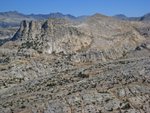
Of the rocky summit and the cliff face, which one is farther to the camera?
the cliff face

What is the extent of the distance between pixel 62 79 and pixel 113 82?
41.1 feet

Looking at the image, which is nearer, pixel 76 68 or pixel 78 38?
pixel 76 68

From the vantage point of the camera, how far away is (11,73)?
283 ft

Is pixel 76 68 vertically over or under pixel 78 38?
under

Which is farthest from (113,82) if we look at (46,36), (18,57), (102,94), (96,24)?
(96,24)

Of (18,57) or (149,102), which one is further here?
(18,57)

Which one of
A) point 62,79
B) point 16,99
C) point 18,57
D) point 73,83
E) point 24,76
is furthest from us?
point 18,57

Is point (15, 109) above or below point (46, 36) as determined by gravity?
below

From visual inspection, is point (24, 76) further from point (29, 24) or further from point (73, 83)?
point (29, 24)

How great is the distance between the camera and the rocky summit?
57.7 m

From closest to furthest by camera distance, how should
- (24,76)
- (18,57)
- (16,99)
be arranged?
(16,99) < (24,76) < (18,57)

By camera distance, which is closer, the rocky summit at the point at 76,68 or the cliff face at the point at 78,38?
the rocky summit at the point at 76,68

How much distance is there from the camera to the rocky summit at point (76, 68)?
5772cm

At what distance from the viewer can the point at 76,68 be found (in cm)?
8662
